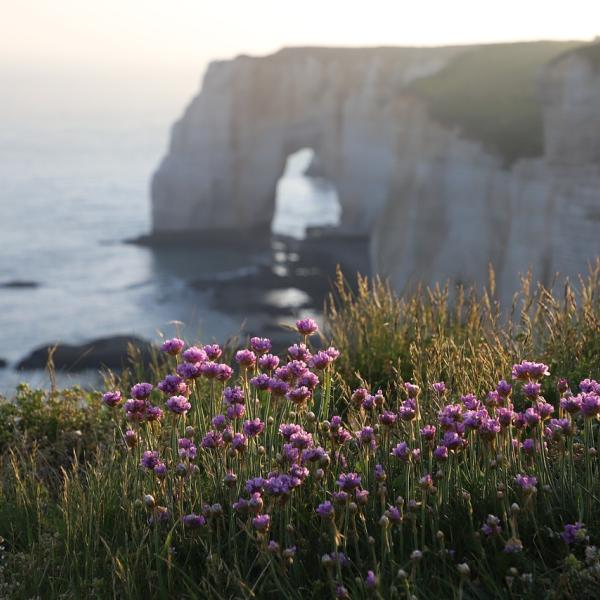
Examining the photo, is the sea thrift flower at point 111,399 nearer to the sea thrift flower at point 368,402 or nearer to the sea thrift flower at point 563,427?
the sea thrift flower at point 368,402

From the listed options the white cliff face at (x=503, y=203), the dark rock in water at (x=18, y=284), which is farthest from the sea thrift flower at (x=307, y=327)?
the dark rock in water at (x=18, y=284)

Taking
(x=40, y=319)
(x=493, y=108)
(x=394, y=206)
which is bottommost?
(x=40, y=319)

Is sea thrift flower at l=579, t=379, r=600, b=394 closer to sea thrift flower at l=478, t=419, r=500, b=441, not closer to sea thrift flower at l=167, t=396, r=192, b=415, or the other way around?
sea thrift flower at l=478, t=419, r=500, b=441

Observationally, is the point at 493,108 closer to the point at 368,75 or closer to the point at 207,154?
the point at 368,75

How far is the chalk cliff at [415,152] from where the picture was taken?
26000 millimetres

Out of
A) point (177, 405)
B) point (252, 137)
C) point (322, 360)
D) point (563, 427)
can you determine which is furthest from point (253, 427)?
point (252, 137)

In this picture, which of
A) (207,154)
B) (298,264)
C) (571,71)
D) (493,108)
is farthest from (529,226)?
(207,154)

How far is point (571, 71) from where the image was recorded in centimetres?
2559

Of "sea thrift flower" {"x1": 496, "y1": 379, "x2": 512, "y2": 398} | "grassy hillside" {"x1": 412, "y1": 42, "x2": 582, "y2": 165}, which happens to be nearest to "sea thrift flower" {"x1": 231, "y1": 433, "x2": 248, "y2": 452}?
"sea thrift flower" {"x1": 496, "y1": 379, "x2": 512, "y2": 398}

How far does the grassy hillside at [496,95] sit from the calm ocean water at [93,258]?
12135 millimetres

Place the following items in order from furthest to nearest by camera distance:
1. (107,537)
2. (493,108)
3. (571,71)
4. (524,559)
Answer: (493,108) < (571,71) < (107,537) < (524,559)

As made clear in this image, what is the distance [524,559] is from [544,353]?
2913 millimetres

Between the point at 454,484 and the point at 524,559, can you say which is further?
the point at 454,484

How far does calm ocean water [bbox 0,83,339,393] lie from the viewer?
1526 inches
